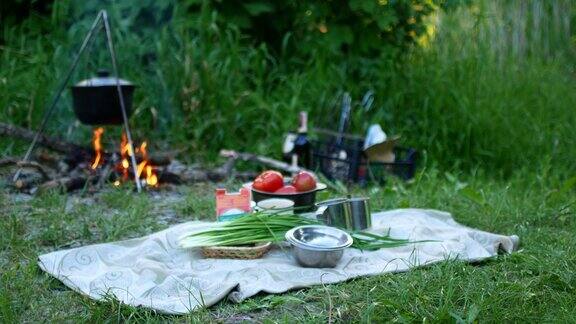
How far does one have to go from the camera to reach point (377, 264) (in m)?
3.88

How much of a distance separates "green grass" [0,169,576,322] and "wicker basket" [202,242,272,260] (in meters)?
0.49

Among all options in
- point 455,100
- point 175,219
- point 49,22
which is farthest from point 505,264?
point 49,22

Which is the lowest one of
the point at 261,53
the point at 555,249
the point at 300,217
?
the point at 555,249

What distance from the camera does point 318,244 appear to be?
386cm

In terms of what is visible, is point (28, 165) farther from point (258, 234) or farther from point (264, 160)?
point (258, 234)

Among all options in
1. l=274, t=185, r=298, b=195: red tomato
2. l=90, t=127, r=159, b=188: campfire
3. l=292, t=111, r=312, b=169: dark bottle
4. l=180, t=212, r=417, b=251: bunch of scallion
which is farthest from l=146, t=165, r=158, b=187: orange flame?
l=180, t=212, r=417, b=251: bunch of scallion

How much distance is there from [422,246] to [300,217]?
0.68 metres

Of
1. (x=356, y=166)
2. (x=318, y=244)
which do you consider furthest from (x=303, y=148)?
(x=318, y=244)

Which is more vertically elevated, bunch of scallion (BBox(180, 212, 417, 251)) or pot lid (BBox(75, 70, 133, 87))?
pot lid (BBox(75, 70, 133, 87))

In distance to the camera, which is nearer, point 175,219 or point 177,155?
point 175,219

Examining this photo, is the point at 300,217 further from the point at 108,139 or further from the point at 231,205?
the point at 108,139

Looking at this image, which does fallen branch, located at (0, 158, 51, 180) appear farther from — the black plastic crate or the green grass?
the black plastic crate

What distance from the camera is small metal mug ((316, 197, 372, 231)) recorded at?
4.24 meters

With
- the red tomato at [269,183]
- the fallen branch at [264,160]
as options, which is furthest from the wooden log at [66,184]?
the red tomato at [269,183]
